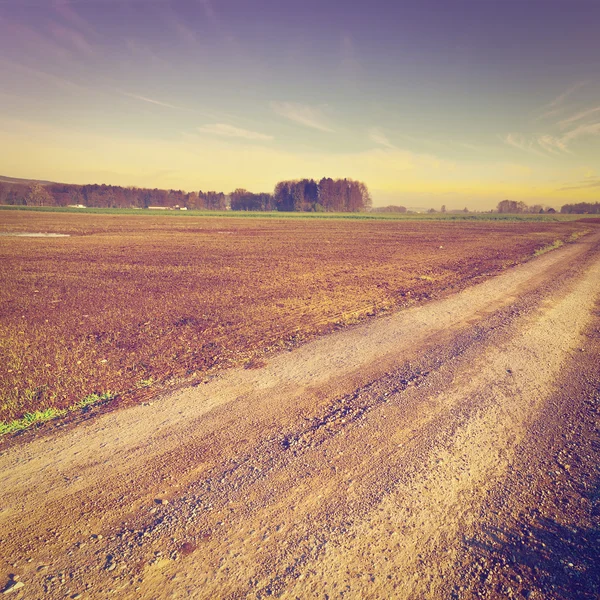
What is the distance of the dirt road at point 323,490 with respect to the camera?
9.55 ft

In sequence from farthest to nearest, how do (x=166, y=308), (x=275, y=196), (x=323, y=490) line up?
(x=275, y=196) → (x=166, y=308) → (x=323, y=490)

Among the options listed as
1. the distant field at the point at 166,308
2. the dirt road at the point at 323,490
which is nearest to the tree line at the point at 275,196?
the distant field at the point at 166,308

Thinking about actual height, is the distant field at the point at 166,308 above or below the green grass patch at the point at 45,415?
below

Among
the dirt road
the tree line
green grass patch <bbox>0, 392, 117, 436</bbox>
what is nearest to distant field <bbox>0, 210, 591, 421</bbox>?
green grass patch <bbox>0, 392, 117, 436</bbox>

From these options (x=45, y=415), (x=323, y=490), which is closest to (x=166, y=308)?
(x=45, y=415)

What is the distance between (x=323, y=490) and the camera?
3779mm

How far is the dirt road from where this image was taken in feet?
9.55

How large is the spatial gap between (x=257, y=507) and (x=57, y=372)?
5062mm

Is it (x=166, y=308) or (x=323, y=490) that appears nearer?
(x=323, y=490)

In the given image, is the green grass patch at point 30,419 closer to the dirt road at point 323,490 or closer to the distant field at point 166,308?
the distant field at point 166,308

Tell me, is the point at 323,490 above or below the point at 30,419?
above

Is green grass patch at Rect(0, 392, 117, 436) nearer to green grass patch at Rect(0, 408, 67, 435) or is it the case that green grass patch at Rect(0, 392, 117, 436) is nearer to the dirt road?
green grass patch at Rect(0, 408, 67, 435)

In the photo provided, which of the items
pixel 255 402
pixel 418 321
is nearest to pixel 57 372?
pixel 255 402

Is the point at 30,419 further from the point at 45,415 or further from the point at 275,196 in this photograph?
the point at 275,196
